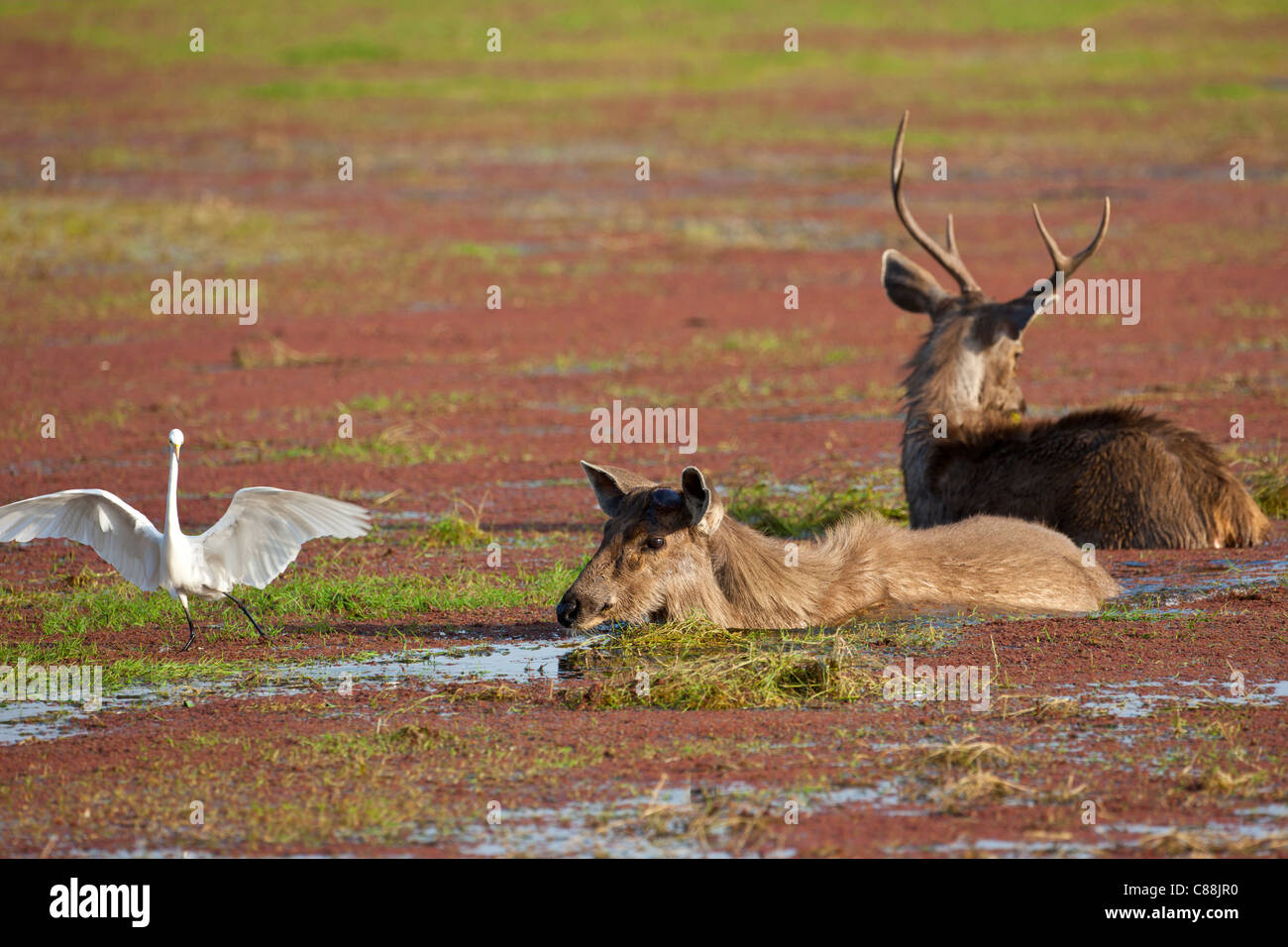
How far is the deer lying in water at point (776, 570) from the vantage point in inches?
303

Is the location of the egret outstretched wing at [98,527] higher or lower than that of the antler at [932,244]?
lower

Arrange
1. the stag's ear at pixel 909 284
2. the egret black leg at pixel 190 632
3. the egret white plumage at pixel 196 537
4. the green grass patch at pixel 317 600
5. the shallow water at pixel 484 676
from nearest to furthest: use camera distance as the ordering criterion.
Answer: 1. the shallow water at pixel 484 676
2. the egret white plumage at pixel 196 537
3. the egret black leg at pixel 190 632
4. the green grass patch at pixel 317 600
5. the stag's ear at pixel 909 284

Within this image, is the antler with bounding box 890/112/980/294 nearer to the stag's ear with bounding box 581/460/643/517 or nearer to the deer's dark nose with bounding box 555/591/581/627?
the stag's ear with bounding box 581/460/643/517

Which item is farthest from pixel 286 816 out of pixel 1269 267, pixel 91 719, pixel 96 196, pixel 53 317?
pixel 96 196

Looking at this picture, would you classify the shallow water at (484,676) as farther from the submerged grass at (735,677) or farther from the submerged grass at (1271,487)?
the submerged grass at (1271,487)

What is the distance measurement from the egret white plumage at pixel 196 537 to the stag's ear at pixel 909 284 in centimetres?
432

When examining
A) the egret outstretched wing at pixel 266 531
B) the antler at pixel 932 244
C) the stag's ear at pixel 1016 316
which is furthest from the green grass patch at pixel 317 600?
the antler at pixel 932 244

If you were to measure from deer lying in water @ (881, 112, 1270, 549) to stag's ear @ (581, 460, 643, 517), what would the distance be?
95.1 inches

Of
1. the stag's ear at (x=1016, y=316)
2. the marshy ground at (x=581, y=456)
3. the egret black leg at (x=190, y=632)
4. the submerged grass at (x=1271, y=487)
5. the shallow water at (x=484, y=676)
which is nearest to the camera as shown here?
the marshy ground at (x=581, y=456)

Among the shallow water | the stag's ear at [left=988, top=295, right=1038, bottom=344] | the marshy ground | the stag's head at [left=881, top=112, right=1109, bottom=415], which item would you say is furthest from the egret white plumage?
the stag's ear at [left=988, top=295, right=1038, bottom=344]

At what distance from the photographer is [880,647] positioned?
7.75 metres

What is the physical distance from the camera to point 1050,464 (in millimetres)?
9539

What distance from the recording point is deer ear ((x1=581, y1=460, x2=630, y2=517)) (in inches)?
313

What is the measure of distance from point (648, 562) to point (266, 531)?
1.72 metres
